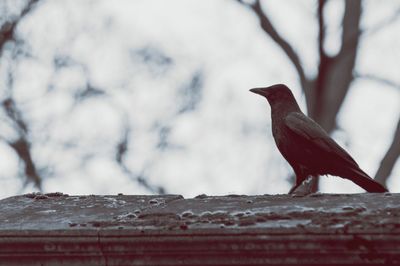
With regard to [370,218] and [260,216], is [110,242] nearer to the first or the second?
[260,216]

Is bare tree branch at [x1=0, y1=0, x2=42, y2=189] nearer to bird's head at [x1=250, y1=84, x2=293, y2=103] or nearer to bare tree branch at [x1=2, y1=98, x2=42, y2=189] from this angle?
bare tree branch at [x1=2, y1=98, x2=42, y2=189]

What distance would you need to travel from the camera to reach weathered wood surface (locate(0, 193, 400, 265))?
3.38 meters

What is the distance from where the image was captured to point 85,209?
435 centimetres

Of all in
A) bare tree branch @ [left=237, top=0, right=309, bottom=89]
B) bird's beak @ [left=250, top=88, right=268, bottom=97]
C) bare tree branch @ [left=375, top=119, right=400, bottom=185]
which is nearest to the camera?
bird's beak @ [left=250, top=88, right=268, bottom=97]

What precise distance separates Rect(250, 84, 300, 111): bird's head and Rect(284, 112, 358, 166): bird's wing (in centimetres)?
15

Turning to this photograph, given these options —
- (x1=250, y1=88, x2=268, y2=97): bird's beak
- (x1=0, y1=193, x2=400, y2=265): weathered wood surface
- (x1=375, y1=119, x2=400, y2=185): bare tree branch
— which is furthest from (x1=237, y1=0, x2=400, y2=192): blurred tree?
(x1=0, y1=193, x2=400, y2=265): weathered wood surface

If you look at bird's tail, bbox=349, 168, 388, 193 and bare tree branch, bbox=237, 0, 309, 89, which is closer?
bird's tail, bbox=349, 168, 388, 193

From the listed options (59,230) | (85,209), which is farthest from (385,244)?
(85,209)

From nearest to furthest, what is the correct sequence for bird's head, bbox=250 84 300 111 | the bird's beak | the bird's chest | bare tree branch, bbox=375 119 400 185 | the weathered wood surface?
the weathered wood surface
the bird's chest
bird's head, bbox=250 84 300 111
the bird's beak
bare tree branch, bbox=375 119 400 185

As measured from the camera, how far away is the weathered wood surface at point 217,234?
338 cm

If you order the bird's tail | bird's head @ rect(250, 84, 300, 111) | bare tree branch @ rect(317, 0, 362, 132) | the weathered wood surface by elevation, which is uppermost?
bare tree branch @ rect(317, 0, 362, 132)

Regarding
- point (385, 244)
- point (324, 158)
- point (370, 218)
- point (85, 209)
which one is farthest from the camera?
point (324, 158)

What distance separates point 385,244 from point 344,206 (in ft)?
1.92

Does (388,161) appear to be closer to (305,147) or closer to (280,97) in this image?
(280,97)
